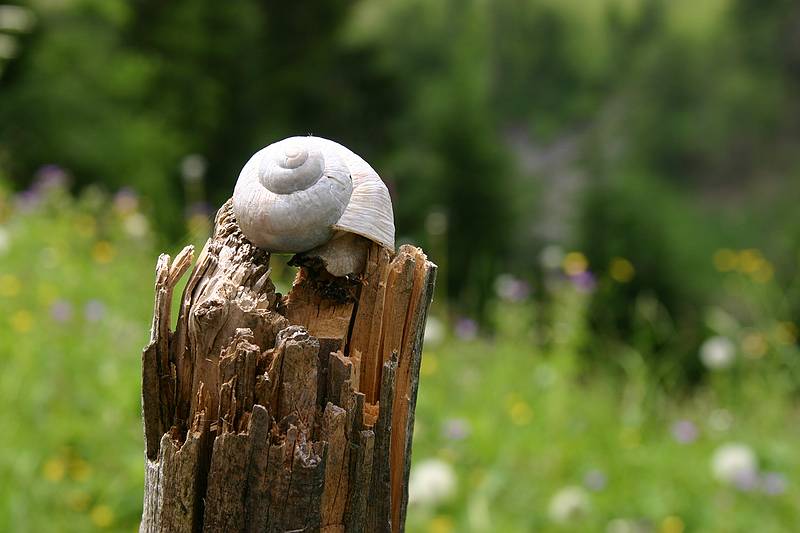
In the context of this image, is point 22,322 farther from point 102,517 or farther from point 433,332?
point 433,332

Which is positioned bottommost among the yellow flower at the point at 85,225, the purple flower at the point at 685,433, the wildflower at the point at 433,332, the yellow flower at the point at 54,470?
the yellow flower at the point at 54,470

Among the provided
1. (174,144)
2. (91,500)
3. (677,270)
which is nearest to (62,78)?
(174,144)

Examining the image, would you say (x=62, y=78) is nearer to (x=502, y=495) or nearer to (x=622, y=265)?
(x=622, y=265)

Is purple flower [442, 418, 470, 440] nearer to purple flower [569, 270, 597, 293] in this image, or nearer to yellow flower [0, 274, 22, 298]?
purple flower [569, 270, 597, 293]

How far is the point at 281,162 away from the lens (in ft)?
4.27

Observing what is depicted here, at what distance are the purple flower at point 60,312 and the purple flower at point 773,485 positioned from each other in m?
3.08

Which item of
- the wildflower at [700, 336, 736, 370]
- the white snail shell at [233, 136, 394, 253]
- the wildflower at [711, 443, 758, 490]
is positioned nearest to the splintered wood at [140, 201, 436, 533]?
the white snail shell at [233, 136, 394, 253]

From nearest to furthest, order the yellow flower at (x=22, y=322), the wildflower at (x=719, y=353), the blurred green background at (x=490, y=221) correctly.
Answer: the blurred green background at (x=490, y=221)
the yellow flower at (x=22, y=322)
the wildflower at (x=719, y=353)

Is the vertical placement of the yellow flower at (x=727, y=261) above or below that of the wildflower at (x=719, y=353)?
above

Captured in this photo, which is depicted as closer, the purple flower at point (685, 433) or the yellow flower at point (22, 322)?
the yellow flower at point (22, 322)

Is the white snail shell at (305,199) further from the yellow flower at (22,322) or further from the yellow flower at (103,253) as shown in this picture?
the yellow flower at (103,253)

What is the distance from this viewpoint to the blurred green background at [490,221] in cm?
356

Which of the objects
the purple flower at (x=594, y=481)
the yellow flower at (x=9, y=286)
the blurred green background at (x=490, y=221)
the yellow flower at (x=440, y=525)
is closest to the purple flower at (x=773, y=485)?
the blurred green background at (x=490, y=221)

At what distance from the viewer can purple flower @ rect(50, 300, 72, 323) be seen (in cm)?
384
